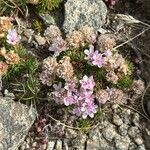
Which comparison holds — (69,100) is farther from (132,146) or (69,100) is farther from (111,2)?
(111,2)

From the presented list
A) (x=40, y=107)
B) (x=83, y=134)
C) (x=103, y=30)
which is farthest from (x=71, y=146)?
(x=103, y=30)

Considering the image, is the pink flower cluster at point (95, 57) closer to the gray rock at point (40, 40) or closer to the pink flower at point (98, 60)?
the pink flower at point (98, 60)

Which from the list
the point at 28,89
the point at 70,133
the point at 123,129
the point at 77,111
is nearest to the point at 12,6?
the point at 28,89

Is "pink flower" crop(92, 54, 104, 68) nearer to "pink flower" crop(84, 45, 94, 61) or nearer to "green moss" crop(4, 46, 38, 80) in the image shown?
"pink flower" crop(84, 45, 94, 61)

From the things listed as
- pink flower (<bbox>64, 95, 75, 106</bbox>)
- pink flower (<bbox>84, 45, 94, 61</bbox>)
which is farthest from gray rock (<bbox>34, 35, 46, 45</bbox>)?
pink flower (<bbox>64, 95, 75, 106</bbox>)

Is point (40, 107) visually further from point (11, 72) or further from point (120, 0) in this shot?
point (120, 0)

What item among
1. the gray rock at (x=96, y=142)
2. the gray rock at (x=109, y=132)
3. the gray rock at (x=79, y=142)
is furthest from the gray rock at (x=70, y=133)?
the gray rock at (x=109, y=132)
